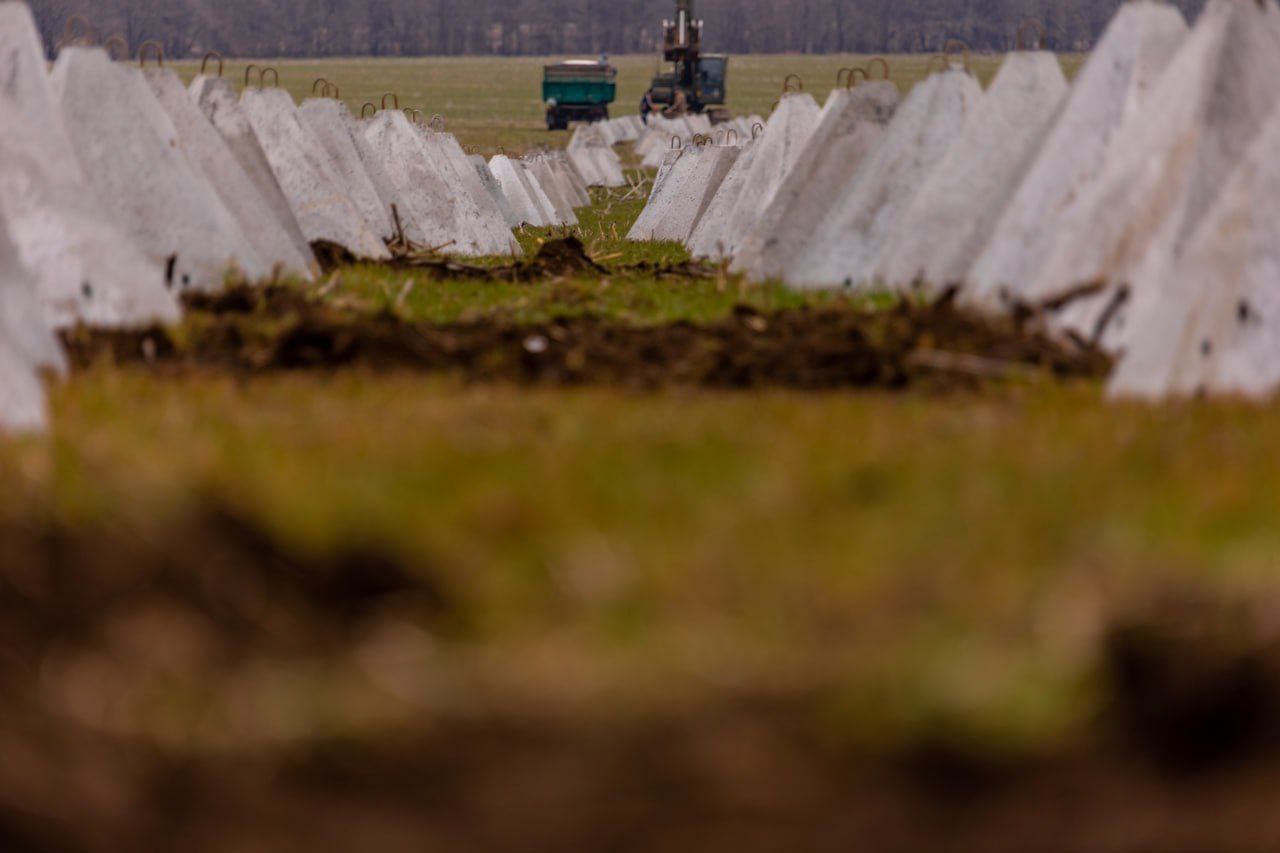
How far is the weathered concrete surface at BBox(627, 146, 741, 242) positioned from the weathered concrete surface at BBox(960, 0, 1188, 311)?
42.7 ft

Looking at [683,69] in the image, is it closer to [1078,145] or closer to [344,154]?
[344,154]

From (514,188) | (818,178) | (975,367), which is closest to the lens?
(975,367)

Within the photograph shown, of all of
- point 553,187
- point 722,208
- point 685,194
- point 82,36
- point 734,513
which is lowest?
point 553,187

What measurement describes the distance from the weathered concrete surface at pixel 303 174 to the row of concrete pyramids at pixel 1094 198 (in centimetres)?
458

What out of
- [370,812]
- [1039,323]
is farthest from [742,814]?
[1039,323]

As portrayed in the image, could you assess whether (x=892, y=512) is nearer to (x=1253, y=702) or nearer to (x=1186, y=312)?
(x=1253, y=702)

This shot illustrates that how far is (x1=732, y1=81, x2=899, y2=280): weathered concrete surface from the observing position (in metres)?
16.5

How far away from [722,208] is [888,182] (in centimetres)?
826

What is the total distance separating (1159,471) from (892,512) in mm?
1369

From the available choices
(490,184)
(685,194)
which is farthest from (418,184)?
(490,184)

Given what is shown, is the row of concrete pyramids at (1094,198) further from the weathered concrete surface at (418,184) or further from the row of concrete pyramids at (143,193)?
the weathered concrete surface at (418,184)

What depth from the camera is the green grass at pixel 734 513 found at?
4.83 meters

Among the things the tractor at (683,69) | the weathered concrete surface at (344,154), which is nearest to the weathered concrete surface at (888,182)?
the weathered concrete surface at (344,154)

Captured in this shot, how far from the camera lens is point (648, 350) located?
1114 centimetres
